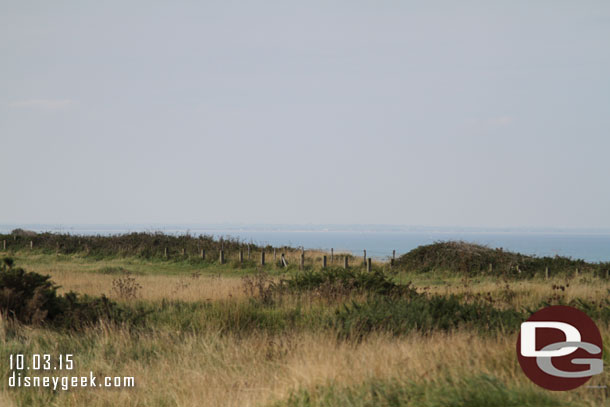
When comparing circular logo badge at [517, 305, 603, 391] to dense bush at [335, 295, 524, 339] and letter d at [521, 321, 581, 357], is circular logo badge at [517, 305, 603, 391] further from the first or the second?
dense bush at [335, 295, 524, 339]

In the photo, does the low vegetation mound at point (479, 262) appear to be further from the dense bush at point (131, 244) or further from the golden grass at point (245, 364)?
the golden grass at point (245, 364)

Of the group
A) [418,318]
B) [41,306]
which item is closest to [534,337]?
[418,318]

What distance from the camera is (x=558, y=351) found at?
627 cm

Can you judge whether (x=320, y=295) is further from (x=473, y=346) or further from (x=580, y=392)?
(x=580, y=392)

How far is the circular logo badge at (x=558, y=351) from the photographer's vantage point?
601 cm

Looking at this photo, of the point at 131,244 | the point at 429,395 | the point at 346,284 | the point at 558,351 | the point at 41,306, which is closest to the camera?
the point at 429,395

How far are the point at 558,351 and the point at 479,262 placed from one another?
27.3 meters

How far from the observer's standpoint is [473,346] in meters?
7.58

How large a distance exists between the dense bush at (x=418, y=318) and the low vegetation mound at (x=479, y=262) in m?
20.2

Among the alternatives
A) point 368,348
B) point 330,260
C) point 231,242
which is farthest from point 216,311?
point 231,242

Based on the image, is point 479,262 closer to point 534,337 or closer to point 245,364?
point 245,364

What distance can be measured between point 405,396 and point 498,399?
80cm

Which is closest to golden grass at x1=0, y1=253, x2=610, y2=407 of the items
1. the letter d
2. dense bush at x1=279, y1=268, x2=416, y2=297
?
the letter d

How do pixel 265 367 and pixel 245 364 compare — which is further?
pixel 245 364
